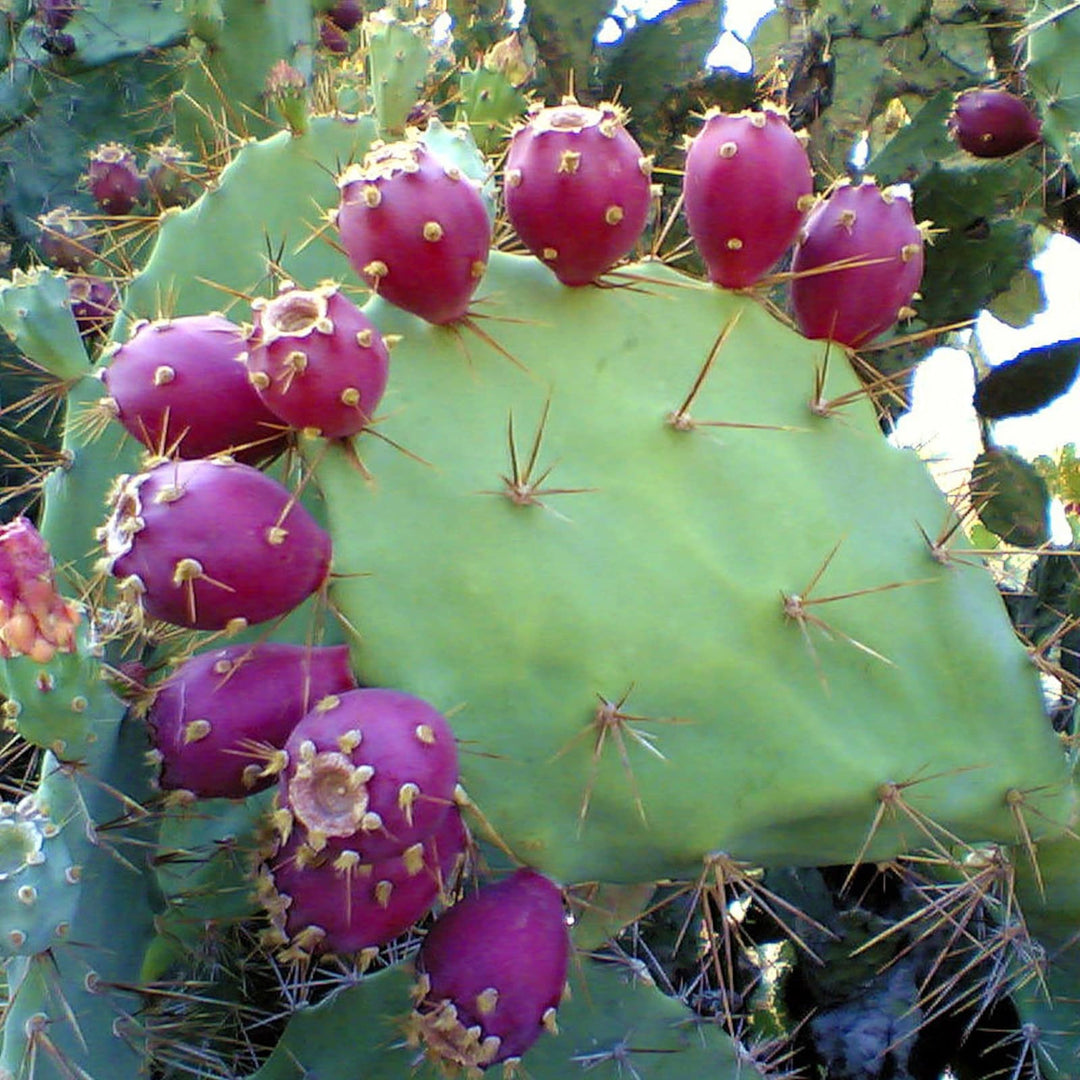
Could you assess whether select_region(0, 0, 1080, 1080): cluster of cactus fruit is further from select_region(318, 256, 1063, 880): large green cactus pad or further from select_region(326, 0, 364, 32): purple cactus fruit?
select_region(326, 0, 364, 32): purple cactus fruit

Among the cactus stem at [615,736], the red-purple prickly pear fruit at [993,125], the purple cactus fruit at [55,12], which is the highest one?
the purple cactus fruit at [55,12]

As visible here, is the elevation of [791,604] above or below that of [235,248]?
below

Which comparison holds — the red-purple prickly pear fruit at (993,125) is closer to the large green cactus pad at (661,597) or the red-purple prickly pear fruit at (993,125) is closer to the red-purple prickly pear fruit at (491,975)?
the large green cactus pad at (661,597)

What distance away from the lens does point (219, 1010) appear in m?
1.41

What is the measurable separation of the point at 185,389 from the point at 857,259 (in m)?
0.60

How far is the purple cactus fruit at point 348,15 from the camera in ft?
8.43

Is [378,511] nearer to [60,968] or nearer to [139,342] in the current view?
[139,342]

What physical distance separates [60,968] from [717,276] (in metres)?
0.81

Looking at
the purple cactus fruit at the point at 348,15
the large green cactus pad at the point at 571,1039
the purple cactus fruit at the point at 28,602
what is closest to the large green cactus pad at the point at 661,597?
the purple cactus fruit at the point at 28,602

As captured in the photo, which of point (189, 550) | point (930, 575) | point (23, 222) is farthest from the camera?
point (23, 222)

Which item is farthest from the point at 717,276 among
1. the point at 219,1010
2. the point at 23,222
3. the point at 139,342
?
the point at 23,222

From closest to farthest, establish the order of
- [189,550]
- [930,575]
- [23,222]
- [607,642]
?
1. [189,550]
2. [607,642]
3. [930,575]
4. [23,222]

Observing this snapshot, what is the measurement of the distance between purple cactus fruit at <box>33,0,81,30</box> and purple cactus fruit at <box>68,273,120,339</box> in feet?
3.29

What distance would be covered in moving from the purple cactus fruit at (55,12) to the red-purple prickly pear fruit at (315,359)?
1892 millimetres
